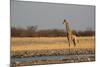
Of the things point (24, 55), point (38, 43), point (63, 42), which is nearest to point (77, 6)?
point (63, 42)

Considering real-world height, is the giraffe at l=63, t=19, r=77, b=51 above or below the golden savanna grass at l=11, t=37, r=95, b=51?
above

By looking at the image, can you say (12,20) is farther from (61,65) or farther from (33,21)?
(61,65)

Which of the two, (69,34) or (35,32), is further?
(69,34)

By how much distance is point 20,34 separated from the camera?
8.53 ft

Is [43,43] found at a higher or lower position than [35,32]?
lower

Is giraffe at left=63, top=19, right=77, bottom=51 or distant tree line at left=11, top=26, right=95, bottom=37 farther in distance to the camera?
giraffe at left=63, top=19, right=77, bottom=51

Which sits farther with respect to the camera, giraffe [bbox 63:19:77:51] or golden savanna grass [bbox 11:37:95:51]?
giraffe [bbox 63:19:77:51]

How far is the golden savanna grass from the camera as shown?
2586 millimetres

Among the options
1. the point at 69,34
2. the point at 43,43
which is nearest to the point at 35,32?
the point at 43,43

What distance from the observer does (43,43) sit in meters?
2.71

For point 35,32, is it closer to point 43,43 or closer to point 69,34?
point 43,43

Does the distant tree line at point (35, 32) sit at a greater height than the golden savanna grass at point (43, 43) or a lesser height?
greater

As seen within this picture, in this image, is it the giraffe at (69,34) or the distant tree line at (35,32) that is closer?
the distant tree line at (35,32)

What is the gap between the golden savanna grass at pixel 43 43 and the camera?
259 cm
